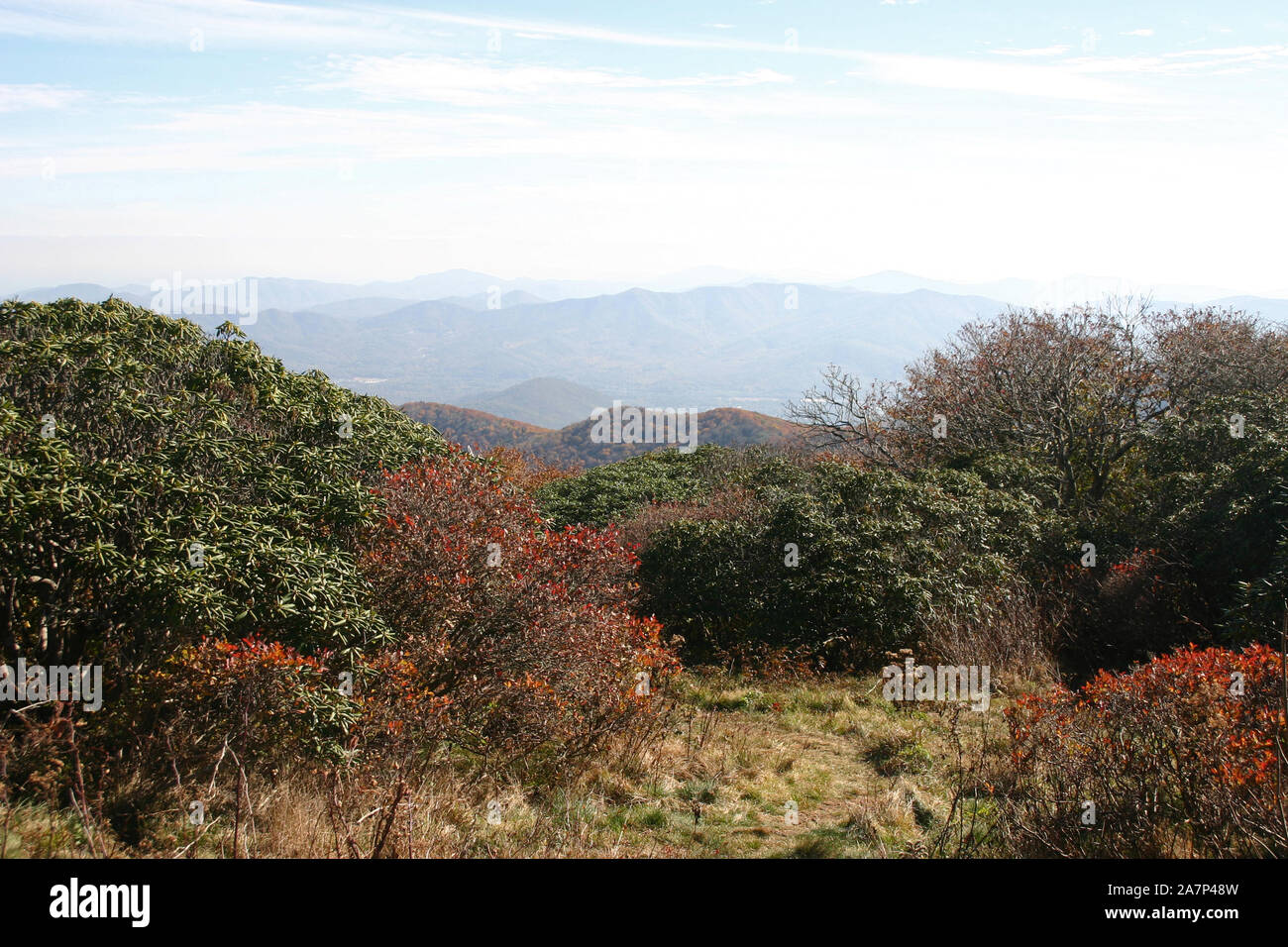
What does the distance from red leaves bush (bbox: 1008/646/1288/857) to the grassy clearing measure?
80cm

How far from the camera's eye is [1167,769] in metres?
4.19

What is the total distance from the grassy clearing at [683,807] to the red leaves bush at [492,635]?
396 millimetres

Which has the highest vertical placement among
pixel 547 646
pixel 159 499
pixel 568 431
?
pixel 159 499

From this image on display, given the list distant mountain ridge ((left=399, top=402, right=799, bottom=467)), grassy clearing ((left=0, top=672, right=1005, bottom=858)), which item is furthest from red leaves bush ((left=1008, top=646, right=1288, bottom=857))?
distant mountain ridge ((left=399, top=402, right=799, bottom=467))

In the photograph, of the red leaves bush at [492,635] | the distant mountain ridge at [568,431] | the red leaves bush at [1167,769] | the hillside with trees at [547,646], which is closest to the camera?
the red leaves bush at [1167,769]

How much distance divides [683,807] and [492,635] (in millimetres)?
1887

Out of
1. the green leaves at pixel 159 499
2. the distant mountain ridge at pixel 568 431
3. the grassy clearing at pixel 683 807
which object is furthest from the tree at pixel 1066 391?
the distant mountain ridge at pixel 568 431

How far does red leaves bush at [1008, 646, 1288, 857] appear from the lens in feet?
12.8

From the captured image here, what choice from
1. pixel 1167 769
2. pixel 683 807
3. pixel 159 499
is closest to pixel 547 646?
pixel 683 807

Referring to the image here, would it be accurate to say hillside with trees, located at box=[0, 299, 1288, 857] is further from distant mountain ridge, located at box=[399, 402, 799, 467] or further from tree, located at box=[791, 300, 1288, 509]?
distant mountain ridge, located at box=[399, 402, 799, 467]

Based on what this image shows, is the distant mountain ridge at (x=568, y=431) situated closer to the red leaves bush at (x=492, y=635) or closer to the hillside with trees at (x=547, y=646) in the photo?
the hillside with trees at (x=547, y=646)

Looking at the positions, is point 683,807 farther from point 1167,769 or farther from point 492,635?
point 1167,769

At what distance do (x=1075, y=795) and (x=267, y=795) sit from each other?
14.5 feet

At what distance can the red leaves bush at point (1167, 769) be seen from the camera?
12.8ft
